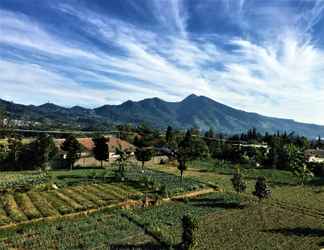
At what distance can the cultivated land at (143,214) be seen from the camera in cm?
2694

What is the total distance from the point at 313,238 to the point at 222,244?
822cm

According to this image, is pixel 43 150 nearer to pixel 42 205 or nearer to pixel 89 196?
pixel 89 196

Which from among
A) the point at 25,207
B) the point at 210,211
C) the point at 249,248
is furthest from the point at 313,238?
the point at 25,207

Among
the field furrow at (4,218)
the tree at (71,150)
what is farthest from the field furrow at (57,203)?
the tree at (71,150)

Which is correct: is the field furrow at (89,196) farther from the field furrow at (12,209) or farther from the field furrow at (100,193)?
the field furrow at (12,209)

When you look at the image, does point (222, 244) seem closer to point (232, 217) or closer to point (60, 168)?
point (232, 217)

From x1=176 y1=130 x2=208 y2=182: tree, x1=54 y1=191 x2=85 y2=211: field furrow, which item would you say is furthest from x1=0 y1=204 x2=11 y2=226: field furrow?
x1=176 y1=130 x2=208 y2=182: tree

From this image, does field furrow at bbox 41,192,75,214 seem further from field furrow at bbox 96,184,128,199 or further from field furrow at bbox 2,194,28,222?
field furrow at bbox 96,184,128,199

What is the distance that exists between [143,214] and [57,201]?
34.6 feet

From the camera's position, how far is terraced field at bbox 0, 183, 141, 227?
1297 inches

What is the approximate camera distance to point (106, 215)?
111ft

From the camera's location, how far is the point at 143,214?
34.5 m

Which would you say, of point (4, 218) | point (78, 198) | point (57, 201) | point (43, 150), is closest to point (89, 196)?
point (78, 198)

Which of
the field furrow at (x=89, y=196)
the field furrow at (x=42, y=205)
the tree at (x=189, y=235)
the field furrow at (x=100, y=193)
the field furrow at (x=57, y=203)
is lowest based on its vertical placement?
the field furrow at (x=42, y=205)
